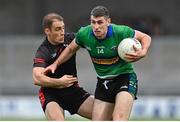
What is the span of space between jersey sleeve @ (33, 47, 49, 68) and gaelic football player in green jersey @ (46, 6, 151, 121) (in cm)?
18

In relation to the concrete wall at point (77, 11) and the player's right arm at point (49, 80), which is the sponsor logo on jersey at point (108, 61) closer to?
the player's right arm at point (49, 80)

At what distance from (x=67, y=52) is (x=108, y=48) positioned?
2.18 feet

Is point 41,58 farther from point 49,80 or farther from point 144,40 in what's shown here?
point 144,40

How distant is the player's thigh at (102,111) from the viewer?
12.6m

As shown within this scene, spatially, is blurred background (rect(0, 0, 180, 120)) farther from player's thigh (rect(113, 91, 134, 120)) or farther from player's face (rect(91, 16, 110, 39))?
player's face (rect(91, 16, 110, 39))

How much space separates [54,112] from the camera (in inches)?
504

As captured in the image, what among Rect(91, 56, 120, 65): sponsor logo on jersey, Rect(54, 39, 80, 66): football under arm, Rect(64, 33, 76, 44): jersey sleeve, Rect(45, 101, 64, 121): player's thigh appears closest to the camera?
Rect(91, 56, 120, 65): sponsor logo on jersey

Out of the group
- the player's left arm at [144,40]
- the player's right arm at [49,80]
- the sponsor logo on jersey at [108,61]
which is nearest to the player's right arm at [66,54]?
the player's right arm at [49,80]

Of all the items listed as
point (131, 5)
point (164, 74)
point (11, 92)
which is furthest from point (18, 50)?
point (131, 5)

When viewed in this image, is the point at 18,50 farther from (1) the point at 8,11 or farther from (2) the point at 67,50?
(2) the point at 67,50

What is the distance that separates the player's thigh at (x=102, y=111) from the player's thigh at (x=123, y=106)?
30cm

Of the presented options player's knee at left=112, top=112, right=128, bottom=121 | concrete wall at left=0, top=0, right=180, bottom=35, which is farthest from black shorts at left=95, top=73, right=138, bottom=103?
concrete wall at left=0, top=0, right=180, bottom=35

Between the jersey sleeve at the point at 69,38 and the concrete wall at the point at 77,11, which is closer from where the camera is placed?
the jersey sleeve at the point at 69,38

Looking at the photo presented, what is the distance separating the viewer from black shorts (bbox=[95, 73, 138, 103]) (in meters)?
12.6
